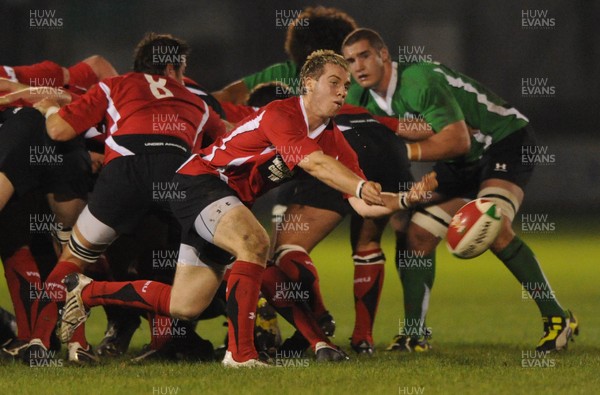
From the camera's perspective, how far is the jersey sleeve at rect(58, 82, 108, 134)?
6.64 meters

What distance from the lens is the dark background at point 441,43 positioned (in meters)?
18.2

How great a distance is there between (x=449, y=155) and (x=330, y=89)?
1507 millimetres

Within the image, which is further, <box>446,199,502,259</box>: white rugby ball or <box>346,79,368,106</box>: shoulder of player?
<box>346,79,368,106</box>: shoulder of player

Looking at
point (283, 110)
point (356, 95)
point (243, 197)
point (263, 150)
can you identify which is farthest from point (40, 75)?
point (283, 110)

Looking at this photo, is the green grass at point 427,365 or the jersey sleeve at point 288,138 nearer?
the green grass at point 427,365

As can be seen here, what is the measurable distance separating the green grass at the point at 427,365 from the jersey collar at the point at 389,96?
1.53 metres

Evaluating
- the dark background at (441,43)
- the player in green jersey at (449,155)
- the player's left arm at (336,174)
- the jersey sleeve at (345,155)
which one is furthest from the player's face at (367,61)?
the dark background at (441,43)

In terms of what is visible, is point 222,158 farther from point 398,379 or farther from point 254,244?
point 398,379

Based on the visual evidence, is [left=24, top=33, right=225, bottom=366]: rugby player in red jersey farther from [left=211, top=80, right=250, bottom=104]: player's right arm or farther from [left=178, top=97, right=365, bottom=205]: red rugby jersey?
[left=211, top=80, right=250, bottom=104]: player's right arm

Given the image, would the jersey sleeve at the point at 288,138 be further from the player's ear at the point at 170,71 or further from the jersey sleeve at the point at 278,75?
the jersey sleeve at the point at 278,75

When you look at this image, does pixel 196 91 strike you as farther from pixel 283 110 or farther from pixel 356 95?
pixel 283 110

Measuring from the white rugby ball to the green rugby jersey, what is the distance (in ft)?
4.08

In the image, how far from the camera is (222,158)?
6.23 m

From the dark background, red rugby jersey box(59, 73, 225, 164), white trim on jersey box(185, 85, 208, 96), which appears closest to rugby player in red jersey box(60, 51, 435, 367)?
red rugby jersey box(59, 73, 225, 164)
